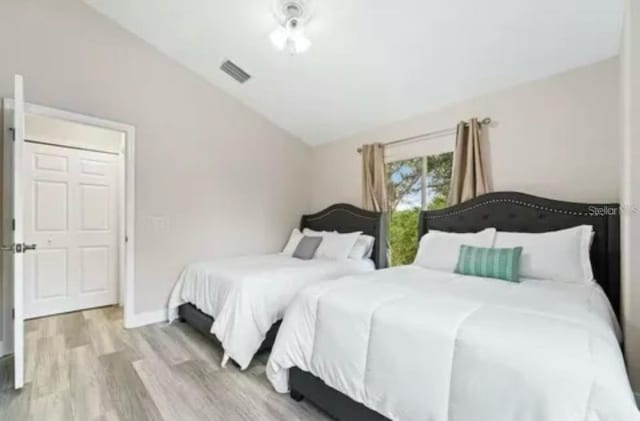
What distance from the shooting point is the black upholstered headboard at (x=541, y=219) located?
8.16 ft

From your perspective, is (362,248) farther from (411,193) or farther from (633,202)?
(633,202)

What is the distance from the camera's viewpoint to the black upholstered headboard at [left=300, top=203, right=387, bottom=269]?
4004mm

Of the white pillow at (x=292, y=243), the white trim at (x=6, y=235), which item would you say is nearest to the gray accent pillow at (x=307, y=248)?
the white pillow at (x=292, y=243)

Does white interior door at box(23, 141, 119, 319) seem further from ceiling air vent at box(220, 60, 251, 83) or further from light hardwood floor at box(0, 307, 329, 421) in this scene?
ceiling air vent at box(220, 60, 251, 83)

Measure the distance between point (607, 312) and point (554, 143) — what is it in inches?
63.9

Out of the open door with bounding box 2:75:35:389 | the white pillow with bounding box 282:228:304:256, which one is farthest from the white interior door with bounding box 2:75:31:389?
the white pillow with bounding box 282:228:304:256

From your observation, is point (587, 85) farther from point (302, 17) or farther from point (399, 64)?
point (302, 17)

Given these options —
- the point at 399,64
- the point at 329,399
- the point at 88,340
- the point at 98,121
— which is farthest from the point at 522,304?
Result: the point at 98,121

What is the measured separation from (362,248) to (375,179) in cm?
90

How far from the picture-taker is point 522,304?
1759 millimetres

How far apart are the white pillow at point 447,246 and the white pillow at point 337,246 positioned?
0.90 meters

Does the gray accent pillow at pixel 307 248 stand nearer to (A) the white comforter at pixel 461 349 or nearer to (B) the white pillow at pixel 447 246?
(B) the white pillow at pixel 447 246

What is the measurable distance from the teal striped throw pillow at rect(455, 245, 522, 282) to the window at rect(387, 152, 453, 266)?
103 centimetres

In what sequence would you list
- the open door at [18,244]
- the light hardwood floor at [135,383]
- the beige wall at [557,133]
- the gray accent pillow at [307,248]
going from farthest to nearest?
the gray accent pillow at [307,248] < the beige wall at [557,133] < the open door at [18,244] < the light hardwood floor at [135,383]
